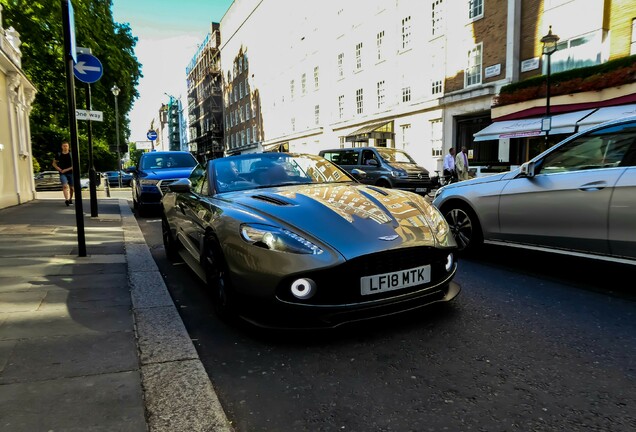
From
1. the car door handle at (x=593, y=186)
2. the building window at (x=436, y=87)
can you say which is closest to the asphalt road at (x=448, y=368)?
the car door handle at (x=593, y=186)

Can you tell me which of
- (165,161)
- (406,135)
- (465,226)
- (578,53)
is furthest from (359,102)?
(465,226)

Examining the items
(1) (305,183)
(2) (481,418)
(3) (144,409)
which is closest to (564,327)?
A: (2) (481,418)

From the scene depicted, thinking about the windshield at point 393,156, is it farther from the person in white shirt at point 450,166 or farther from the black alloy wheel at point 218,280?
the black alloy wheel at point 218,280

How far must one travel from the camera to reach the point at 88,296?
156 inches

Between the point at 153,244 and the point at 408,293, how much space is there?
5.37 meters

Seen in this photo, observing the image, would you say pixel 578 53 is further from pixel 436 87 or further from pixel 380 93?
pixel 380 93

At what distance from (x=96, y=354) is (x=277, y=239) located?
134 centimetres

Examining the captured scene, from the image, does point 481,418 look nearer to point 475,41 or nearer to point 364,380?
point 364,380

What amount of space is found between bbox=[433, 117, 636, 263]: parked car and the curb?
356cm

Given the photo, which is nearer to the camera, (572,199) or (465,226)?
(572,199)

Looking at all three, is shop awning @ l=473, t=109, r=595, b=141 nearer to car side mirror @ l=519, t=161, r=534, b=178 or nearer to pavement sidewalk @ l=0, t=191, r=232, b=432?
car side mirror @ l=519, t=161, r=534, b=178

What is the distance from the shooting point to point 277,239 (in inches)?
112

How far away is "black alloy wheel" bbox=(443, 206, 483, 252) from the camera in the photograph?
17.3 ft

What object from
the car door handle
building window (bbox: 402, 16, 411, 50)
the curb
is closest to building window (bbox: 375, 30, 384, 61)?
building window (bbox: 402, 16, 411, 50)
